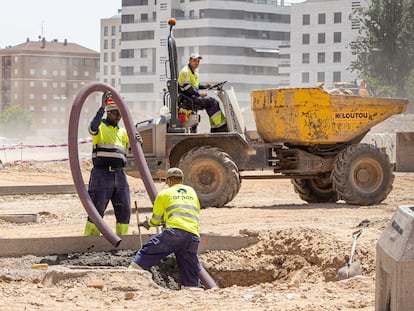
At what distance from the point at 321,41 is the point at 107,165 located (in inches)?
3451

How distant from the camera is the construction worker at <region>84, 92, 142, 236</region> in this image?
1138 centimetres

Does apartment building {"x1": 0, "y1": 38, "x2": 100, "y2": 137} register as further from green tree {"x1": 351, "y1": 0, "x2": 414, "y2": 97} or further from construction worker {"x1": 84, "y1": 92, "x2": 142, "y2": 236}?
construction worker {"x1": 84, "y1": 92, "x2": 142, "y2": 236}

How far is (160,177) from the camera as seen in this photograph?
17.1 metres

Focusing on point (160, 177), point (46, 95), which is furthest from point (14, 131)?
point (160, 177)

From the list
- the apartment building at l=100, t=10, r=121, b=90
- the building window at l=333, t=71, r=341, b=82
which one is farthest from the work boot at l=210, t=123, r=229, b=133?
the apartment building at l=100, t=10, r=121, b=90

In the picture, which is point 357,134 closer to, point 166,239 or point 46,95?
point 166,239

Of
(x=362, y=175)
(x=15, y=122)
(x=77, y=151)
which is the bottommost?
(x=15, y=122)

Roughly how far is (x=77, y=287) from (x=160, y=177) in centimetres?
819

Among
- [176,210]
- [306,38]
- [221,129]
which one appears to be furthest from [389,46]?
[176,210]

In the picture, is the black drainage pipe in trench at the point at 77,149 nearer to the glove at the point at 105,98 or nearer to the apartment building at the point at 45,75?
the glove at the point at 105,98

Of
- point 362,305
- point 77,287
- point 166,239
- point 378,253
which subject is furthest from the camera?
point 166,239

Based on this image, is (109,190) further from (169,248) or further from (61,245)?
(169,248)

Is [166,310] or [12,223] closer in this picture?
[166,310]

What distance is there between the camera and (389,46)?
210ft
